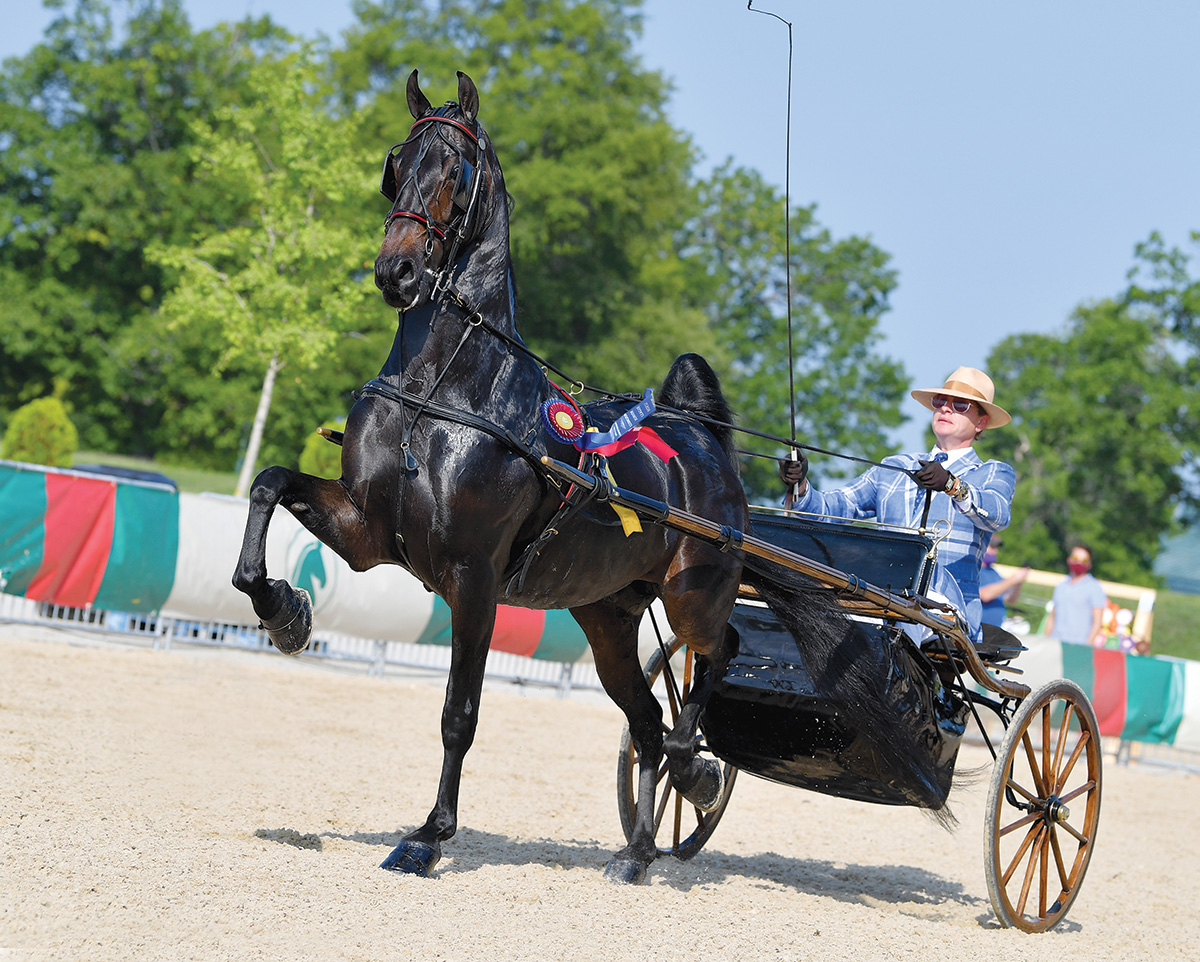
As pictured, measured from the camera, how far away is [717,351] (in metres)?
34.2

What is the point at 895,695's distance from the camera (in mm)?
5504

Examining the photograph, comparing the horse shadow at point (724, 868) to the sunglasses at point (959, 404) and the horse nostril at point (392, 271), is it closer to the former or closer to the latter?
the horse nostril at point (392, 271)

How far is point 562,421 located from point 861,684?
72.2 inches

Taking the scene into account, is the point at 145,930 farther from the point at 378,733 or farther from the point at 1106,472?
the point at 1106,472

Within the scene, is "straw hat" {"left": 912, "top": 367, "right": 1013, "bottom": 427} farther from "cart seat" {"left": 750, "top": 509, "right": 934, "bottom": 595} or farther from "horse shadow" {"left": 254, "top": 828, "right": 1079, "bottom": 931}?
"horse shadow" {"left": 254, "top": 828, "right": 1079, "bottom": 931}

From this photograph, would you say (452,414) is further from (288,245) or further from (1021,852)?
(288,245)

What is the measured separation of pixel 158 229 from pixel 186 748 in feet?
Answer: 110

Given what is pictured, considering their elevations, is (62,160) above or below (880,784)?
above

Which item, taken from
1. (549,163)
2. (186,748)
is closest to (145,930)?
(186,748)

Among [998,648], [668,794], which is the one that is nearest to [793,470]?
[998,648]

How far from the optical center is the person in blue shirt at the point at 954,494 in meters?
5.89

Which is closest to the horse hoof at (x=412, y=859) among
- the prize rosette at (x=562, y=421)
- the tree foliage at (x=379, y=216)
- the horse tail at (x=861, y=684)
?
the prize rosette at (x=562, y=421)

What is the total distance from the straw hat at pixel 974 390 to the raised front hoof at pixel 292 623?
10.9 feet

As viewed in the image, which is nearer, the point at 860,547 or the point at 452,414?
the point at 452,414
